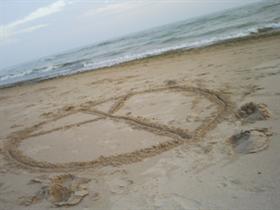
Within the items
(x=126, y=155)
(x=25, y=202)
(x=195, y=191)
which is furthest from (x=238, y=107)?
(x=25, y=202)

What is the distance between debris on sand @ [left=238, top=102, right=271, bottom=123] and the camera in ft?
15.1

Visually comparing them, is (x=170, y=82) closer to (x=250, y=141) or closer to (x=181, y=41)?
(x=250, y=141)

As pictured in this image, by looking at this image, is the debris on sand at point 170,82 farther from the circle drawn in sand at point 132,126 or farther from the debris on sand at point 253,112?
the debris on sand at point 253,112

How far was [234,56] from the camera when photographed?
979 cm

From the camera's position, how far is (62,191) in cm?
374

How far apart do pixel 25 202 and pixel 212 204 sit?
2.20m

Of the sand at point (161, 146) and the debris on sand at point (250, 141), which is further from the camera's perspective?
the debris on sand at point (250, 141)

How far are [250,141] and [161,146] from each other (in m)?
1.27

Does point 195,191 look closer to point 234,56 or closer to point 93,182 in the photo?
point 93,182

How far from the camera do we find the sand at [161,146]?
3289mm

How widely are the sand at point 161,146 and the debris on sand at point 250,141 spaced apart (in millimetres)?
12

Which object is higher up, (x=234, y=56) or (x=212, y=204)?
(x=234, y=56)

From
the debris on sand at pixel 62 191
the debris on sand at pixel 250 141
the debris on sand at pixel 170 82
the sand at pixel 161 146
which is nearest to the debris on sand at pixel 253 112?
the sand at pixel 161 146

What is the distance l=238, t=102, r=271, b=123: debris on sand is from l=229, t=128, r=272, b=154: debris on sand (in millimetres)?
441
